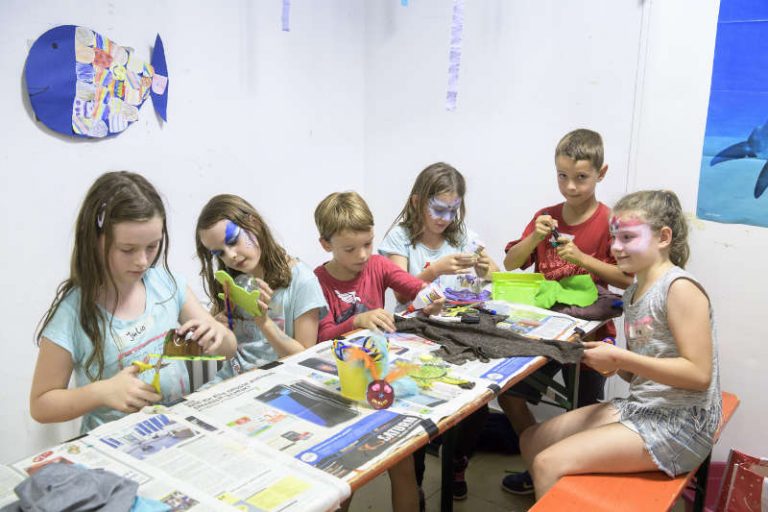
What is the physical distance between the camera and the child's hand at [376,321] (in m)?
2.12

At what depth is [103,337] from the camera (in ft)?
5.34

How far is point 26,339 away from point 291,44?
2021mm

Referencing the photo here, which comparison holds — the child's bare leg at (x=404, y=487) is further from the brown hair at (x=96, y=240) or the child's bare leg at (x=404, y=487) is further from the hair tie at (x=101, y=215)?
the hair tie at (x=101, y=215)

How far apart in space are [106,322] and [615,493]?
148 centimetres

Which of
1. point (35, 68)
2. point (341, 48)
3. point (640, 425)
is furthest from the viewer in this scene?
point (341, 48)

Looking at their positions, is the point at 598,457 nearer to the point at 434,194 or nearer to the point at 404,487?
the point at 404,487

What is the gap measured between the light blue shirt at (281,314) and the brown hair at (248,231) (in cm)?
4

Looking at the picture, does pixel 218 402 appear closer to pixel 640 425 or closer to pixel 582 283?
pixel 640 425

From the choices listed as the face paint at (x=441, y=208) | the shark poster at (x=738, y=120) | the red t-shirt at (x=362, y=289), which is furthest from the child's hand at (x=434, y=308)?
the shark poster at (x=738, y=120)

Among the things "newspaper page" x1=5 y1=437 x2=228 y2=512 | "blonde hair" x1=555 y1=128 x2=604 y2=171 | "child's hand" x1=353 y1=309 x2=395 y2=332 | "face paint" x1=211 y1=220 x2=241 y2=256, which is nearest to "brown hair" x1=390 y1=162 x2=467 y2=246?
"blonde hair" x1=555 y1=128 x2=604 y2=171

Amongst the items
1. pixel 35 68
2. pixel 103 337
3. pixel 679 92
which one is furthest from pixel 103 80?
pixel 679 92

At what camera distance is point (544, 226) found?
2527 millimetres

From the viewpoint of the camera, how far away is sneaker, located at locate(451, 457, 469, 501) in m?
2.66

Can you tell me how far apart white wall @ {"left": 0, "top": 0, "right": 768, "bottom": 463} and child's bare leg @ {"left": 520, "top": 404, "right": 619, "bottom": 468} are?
4.04ft
